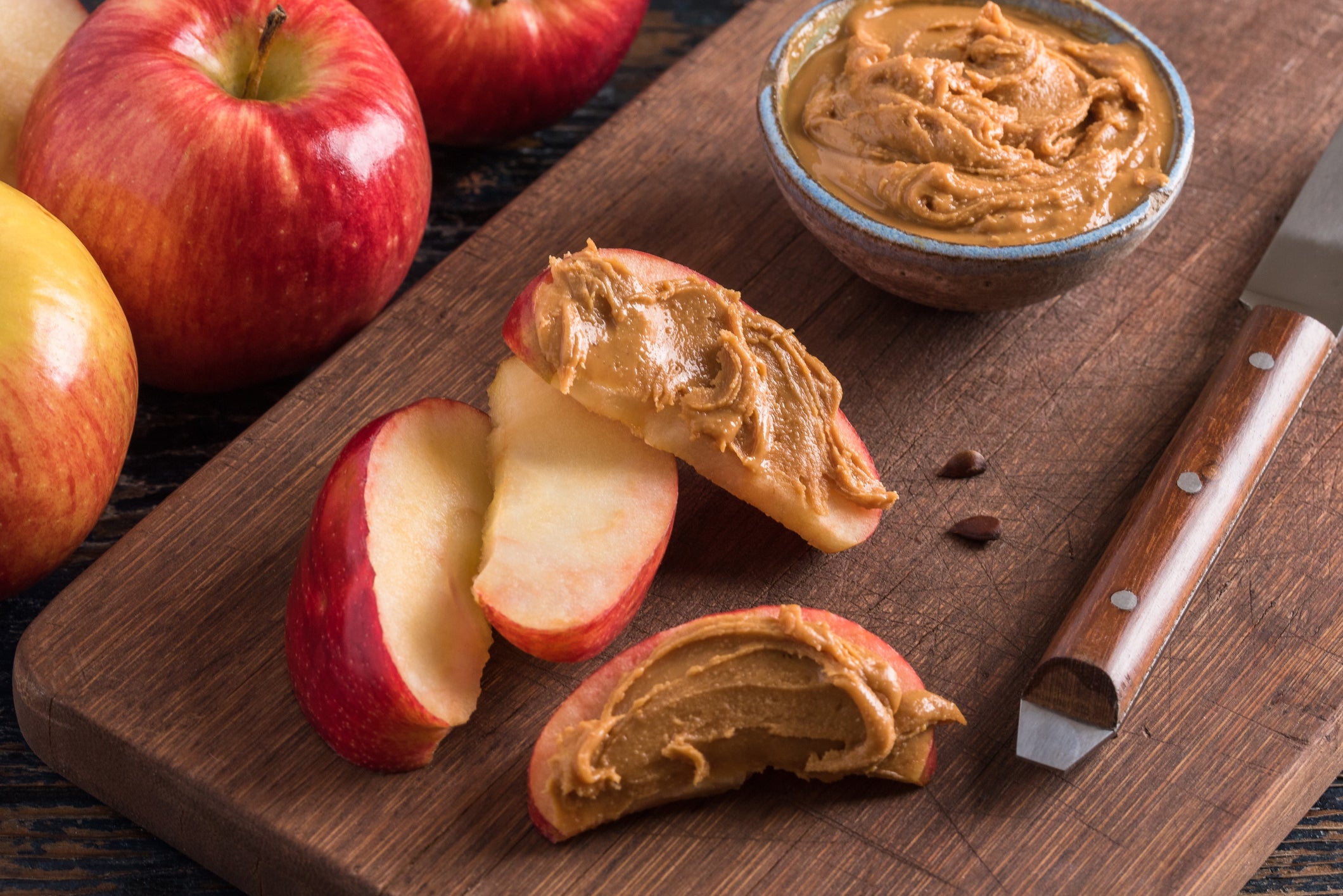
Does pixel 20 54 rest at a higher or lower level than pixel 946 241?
→ higher

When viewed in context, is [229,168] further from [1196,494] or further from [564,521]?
[1196,494]

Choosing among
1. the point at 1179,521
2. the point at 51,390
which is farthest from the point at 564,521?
the point at 1179,521

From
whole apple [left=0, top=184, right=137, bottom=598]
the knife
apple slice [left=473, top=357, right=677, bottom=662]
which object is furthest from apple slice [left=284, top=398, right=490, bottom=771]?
the knife

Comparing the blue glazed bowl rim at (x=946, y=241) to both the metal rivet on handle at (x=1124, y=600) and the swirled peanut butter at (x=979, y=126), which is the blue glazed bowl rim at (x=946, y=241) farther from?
the metal rivet on handle at (x=1124, y=600)

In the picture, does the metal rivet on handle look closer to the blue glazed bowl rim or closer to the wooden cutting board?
the wooden cutting board

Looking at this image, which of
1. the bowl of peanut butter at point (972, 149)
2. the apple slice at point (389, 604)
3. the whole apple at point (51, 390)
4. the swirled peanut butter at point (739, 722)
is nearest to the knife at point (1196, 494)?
the swirled peanut butter at point (739, 722)

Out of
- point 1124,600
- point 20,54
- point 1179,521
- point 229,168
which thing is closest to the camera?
point 1124,600

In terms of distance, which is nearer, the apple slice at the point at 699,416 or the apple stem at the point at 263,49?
the apple slice at the point at 699,416

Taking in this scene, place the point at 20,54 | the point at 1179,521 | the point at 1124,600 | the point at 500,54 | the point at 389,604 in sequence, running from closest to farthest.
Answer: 1. the point at 389,604
2. the point at 1124,600
3. the point at 1179,521
4. the point at 20,54
5. the point at 500,54
